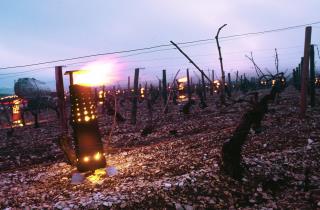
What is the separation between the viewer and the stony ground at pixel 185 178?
28.7 ft

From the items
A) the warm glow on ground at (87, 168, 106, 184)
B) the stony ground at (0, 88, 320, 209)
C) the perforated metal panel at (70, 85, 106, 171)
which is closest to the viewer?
the stony ground at (0, 88, 320, 209)

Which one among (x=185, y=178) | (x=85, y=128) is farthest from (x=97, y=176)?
(x=185, y=178)

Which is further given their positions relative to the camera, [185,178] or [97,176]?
[97,176]

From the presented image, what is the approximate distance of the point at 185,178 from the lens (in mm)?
9758

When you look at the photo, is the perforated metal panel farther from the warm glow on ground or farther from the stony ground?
the stony ground

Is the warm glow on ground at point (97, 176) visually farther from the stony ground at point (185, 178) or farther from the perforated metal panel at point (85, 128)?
the perforated metal panel at point (85, 128)

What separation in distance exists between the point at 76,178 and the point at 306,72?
14179mm

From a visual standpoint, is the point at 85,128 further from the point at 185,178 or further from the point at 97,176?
the point at 185,178

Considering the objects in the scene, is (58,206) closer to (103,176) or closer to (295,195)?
(103,176)

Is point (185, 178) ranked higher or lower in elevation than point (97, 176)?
higher

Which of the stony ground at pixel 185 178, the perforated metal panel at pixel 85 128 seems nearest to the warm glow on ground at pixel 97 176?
the stony ground at pixel 185 178

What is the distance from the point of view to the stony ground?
8.75m

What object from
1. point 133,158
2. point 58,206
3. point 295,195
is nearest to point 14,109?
point 133,158

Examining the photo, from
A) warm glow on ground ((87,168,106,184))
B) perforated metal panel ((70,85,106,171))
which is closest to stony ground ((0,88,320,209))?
warm glow on ground ((87,168,106,184))
